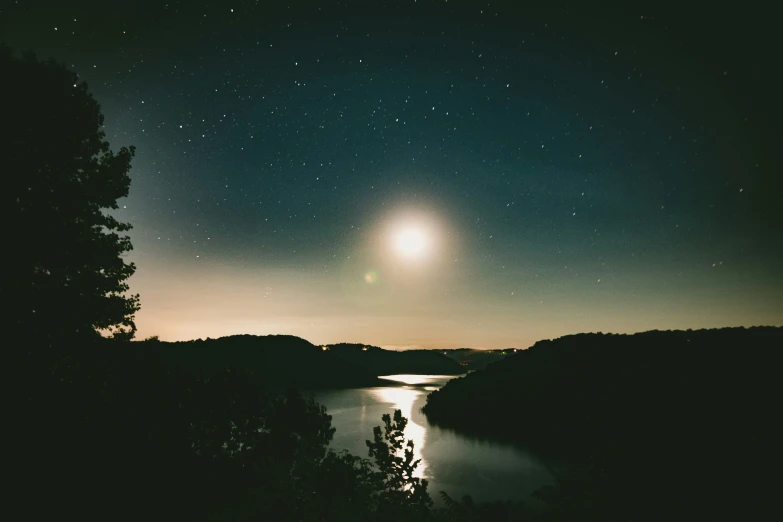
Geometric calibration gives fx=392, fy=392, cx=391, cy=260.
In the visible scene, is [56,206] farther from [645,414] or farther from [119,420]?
[645,414]

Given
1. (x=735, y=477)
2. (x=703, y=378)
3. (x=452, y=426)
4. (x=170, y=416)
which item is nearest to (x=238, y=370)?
(x=170, y=416)

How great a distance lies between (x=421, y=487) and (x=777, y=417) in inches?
1828

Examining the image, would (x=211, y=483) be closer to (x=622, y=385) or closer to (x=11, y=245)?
(x=11, y=245)

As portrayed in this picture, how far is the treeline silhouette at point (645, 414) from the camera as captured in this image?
7490 mm

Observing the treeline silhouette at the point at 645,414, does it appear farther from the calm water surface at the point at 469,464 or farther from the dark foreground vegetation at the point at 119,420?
the calm water surface at the point at 469,464

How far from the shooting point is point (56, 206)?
10391mm

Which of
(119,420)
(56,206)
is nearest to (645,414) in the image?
(119,420)

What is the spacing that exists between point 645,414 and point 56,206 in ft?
187

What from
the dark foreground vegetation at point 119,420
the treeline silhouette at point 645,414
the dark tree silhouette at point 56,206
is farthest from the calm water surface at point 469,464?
the dark tree silhouette at point 56,206

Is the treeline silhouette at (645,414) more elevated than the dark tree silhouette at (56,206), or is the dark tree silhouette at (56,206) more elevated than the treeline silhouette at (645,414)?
the dark tree silhouette at (56,206)

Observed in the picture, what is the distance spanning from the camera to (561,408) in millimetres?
61156

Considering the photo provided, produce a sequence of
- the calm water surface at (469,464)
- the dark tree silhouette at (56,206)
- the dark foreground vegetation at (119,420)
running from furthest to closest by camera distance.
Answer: the calm water surface at (469,464), the dark tree silhouette at (56,206), the dark foreground vegetation at (119,420)

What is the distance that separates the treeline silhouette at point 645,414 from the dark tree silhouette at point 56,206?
11725 millimetres

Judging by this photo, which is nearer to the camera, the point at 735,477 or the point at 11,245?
the point at 11,245
